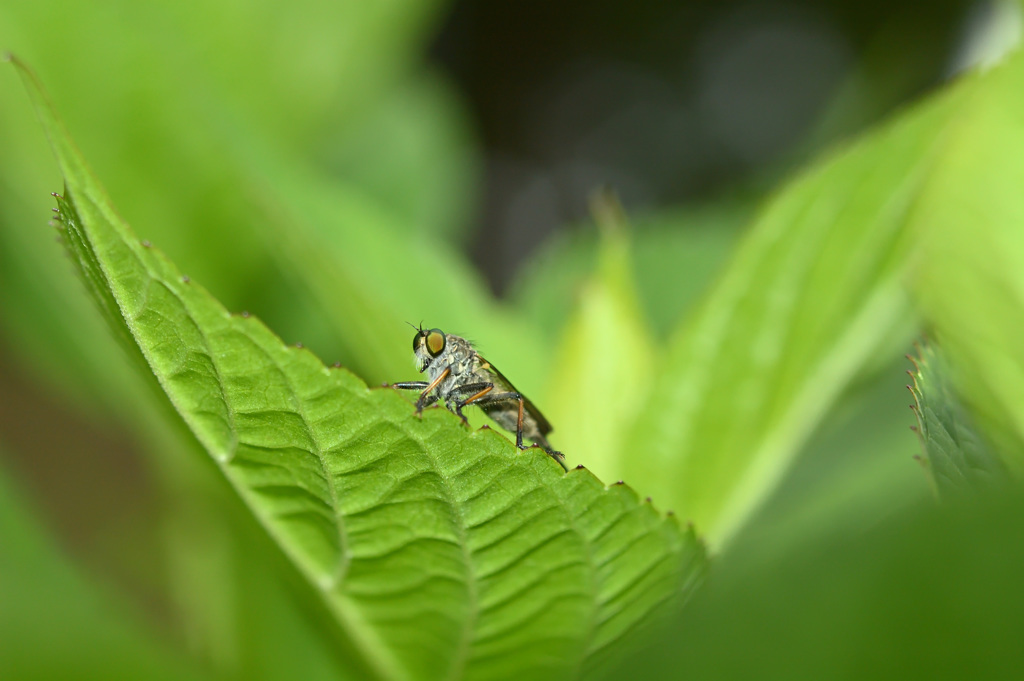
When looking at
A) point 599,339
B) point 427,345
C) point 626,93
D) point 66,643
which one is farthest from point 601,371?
point 626,93

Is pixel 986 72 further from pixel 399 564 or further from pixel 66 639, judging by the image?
pixel 66 639

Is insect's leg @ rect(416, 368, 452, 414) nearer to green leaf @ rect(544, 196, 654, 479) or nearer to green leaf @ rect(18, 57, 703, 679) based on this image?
green leaf @ rect(544, 196, 654, 479)

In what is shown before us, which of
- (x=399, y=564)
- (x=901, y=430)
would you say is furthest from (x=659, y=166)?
(x=399, y=564)

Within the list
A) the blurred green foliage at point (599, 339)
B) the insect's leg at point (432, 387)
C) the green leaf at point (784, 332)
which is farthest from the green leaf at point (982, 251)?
the insect's leg at point (432, 387)

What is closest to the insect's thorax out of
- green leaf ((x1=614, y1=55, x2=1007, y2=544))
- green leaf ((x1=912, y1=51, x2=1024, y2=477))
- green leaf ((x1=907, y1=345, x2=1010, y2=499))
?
green leaf ((x1=614, y1=55, x2=1007, y2=544))

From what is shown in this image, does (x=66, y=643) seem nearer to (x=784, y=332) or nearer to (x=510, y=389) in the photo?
(x=784, y=332)

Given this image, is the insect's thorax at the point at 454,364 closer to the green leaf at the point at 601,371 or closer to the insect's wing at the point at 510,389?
the insect's wing at the point at 510,389
